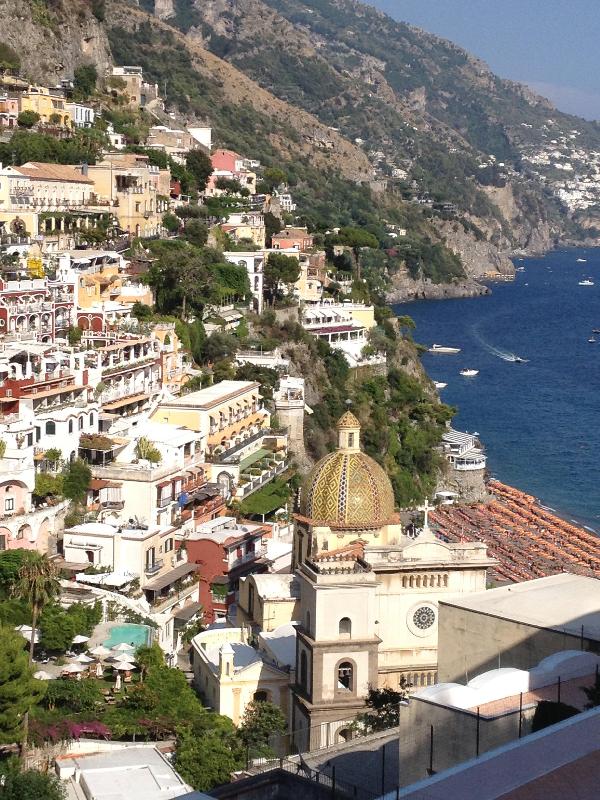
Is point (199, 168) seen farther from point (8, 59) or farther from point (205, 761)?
point (205, 761)

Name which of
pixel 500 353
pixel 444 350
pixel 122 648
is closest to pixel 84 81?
pixel 444 350

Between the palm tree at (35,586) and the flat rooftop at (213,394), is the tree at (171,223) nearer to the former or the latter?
the flat rooftop at (213,394)

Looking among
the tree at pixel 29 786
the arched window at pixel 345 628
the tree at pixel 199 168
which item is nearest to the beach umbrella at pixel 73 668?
the arched window at pixel 345 628

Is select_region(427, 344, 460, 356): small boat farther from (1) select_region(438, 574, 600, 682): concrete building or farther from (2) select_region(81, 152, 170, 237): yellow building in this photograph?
(1) select_region(438, 574, 600, 682): concrete building

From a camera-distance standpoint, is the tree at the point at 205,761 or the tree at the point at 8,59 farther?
the tree at the point at 8,59

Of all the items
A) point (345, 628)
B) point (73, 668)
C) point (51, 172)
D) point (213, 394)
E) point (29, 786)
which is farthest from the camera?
point (51, 172)

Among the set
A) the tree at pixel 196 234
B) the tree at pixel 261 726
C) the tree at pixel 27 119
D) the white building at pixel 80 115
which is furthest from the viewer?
the white building at pixel 80 115
